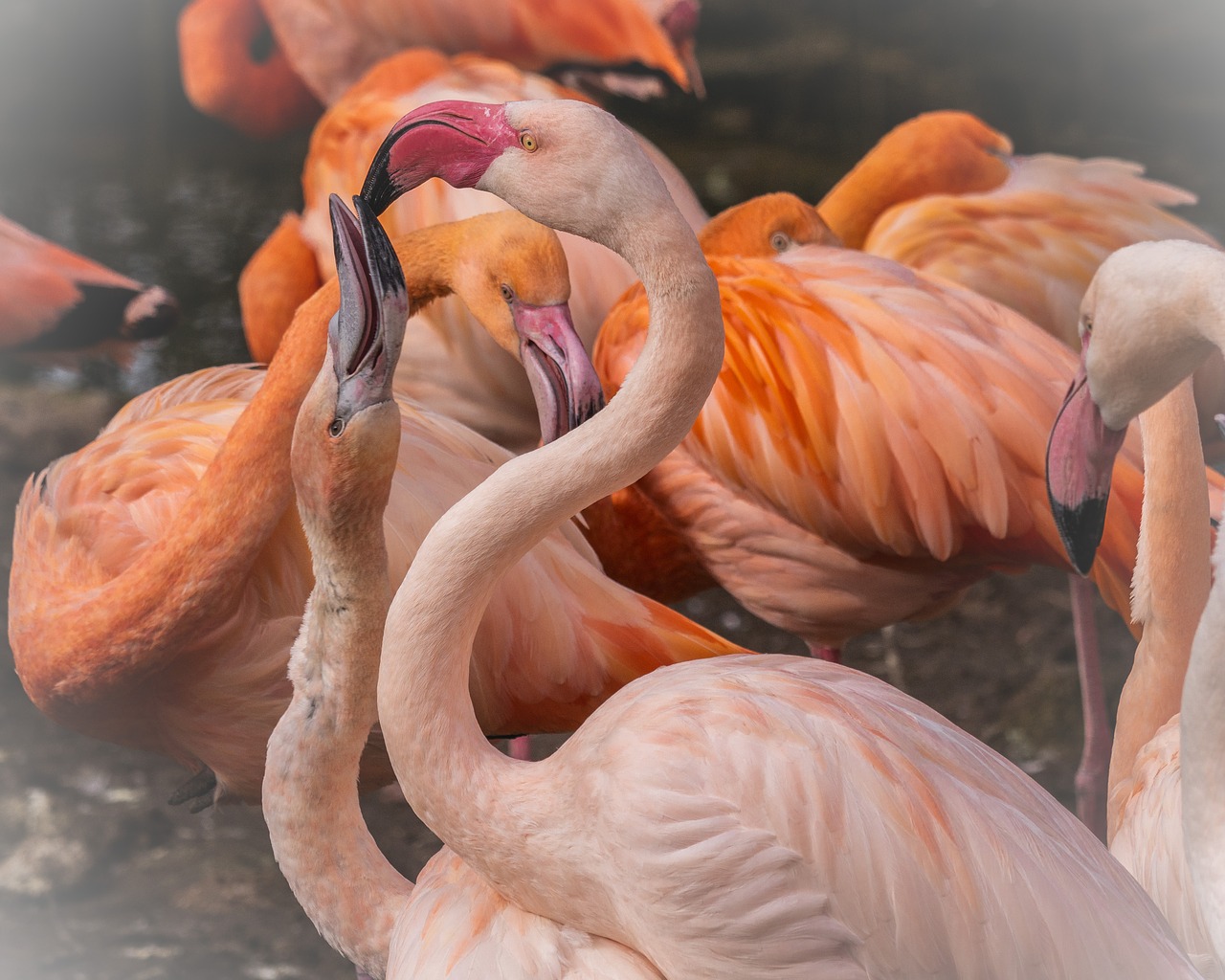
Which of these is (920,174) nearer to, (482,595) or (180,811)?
(482,595)

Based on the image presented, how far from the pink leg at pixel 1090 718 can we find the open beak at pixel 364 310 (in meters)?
1.43

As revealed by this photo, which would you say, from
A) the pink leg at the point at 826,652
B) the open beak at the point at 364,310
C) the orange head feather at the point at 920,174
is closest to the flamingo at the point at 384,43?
the orange head feather at the point at 920,174

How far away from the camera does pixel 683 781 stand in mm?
1015

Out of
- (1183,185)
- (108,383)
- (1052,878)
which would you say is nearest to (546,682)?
(1052,878)

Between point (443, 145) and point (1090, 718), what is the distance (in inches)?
62.5

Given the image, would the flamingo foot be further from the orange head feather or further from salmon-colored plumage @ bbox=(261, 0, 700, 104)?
the orange head feather

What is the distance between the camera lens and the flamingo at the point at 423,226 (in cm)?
213

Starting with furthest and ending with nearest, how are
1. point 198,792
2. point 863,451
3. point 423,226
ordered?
point 423,226 → point 198,792 → point 863,451

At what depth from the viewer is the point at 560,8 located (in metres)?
2.42

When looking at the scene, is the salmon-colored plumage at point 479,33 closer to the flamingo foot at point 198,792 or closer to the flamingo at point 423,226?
the flamingo at point 423,226

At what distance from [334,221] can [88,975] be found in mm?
1462

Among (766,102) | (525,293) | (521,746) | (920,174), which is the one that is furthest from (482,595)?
(766,102)

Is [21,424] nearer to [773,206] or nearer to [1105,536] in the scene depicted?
[773,206]

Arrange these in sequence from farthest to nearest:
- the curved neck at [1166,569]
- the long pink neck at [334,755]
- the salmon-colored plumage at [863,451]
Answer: the salmon-colored plumage at [863,451], the curved neck at [1166,569], the long pink neck at [334,755]
